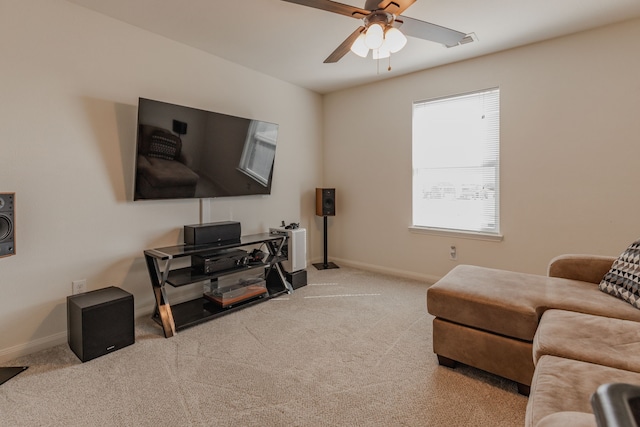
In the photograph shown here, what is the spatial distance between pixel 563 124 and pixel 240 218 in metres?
3.36

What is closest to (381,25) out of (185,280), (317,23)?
(317,23)

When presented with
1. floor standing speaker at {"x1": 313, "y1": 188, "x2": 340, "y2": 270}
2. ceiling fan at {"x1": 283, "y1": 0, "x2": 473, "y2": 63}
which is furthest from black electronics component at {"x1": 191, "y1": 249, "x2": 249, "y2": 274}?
ceiling fan at {"x1": 283, "y1": 0, "x2": 473, "y2": 63}

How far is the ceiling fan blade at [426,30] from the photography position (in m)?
1.95

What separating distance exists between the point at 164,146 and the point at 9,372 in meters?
1.82

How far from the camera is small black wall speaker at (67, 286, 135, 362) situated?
6.74 feet

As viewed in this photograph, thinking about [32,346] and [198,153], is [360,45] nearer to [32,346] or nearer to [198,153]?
[198,153]

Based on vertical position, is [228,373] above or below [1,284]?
below

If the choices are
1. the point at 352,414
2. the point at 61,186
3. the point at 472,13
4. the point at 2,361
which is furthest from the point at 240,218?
the point at 472,13

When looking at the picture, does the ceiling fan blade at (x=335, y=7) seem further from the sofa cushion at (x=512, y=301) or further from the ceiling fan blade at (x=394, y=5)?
the sofa cushion at (x=512, y=301)

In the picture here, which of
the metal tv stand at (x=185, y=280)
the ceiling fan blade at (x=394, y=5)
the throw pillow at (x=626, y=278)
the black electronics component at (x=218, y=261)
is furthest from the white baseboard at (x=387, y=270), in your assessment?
the ceiling fan blade at (x=394, y=5)

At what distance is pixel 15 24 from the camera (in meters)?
2.10

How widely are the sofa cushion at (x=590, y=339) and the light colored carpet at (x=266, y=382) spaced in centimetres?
47

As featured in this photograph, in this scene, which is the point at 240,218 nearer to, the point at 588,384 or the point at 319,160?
the point at 319,160

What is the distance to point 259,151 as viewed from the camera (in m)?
3.52
